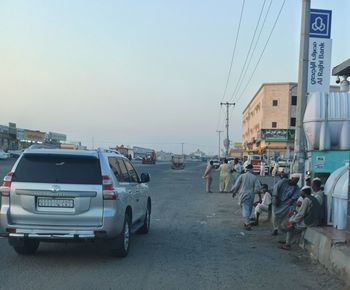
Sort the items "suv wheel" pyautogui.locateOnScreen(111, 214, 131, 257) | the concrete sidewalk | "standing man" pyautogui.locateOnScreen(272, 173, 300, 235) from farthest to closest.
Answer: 1. "standing man" pyautogui.locateOnScreen(272, 173, 300, 235)
2. "suv wheel" pyautogui.locateOnScreen(111, 214, 131, 257)
3. the concrete sidewalk

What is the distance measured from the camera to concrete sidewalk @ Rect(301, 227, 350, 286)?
7.22m

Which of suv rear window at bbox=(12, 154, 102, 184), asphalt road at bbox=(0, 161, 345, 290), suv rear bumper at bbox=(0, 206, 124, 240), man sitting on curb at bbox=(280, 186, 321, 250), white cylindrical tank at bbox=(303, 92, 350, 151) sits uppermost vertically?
white cylindrical tank at bbox=(303, 92, 350, 151)

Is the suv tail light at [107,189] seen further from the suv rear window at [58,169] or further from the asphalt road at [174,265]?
the asphalt road at [174,265]

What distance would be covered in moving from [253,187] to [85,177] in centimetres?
618

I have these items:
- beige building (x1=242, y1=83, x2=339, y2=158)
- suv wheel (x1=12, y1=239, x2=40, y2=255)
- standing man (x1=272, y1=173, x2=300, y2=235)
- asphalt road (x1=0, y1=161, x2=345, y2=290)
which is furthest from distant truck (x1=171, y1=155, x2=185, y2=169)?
suv wheel (x1=12, y1=239, x2=40, y2=255)

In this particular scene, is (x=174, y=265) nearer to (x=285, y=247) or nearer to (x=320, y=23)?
(x=285, y=247)

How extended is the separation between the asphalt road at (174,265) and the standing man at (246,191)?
98 cm

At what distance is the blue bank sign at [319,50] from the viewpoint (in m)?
14.4

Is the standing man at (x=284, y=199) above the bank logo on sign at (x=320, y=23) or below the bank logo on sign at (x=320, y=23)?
below

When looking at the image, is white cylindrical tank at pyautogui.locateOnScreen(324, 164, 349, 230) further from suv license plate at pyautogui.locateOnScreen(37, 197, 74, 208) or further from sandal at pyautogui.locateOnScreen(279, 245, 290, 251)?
suv license plate at pyautogui.locateOnScreen(37, 197, 74, 208)

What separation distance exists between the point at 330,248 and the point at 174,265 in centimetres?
247

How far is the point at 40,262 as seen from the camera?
26.9ft

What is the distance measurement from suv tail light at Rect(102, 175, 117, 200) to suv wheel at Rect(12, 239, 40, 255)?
1.71 m

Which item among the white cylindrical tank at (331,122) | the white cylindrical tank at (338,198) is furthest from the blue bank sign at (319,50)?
the white cylindrical tank at (338,198)
